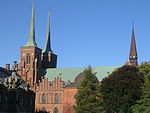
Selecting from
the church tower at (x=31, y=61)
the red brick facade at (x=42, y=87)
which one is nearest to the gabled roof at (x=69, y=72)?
the red brick facade at (x=42, y=87)

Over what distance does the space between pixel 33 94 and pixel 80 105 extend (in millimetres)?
40754

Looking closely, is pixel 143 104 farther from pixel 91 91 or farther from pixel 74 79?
pixel 74 79

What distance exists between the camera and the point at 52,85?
117812 mm

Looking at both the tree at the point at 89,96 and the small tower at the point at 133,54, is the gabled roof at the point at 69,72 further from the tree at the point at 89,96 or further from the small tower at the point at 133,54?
the tree at the point at 89,96

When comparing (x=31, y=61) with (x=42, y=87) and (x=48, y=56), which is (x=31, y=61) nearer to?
(x=42, y=87)

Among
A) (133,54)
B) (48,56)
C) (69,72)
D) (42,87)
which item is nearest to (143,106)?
(42,87)

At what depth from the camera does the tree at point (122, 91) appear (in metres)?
76.8

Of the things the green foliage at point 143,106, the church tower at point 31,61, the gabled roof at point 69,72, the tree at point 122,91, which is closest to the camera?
the green foliage at point 143,106

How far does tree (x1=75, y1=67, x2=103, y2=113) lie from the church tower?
4238 cm

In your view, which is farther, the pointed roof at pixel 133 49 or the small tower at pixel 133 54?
the pointed roof at pixel 133 49

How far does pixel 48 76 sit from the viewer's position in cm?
12562

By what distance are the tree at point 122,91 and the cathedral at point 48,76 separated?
32369mm

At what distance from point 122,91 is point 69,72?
4752 cm

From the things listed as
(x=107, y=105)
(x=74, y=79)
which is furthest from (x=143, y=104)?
(x=74, y=79)
